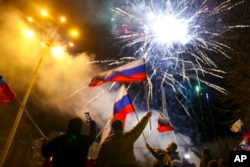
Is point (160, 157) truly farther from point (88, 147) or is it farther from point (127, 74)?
point (88, 147)

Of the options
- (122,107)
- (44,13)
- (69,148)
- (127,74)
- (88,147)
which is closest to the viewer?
(69,148)

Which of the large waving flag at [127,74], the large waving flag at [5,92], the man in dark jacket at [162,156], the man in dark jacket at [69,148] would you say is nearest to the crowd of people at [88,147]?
the man in dark jacket at [69,148]

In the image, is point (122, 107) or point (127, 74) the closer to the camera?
point (122, 107)

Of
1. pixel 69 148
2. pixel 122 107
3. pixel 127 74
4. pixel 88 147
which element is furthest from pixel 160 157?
pixel 69 148

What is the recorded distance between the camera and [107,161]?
4.68 m

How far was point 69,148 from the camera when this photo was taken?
13.7 feet

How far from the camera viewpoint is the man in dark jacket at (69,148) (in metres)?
4.12

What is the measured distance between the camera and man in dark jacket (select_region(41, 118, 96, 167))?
4125 mm

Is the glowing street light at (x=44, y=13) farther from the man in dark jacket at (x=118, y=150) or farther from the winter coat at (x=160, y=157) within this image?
the man in dark jacket at (x=118, y=150)

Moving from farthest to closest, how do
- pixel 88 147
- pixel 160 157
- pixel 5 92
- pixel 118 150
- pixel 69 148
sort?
1. pixel 5 92
2. pixel 160 157
3. pixel 118 150
4. pixel 88 147
5. pixel 69 148

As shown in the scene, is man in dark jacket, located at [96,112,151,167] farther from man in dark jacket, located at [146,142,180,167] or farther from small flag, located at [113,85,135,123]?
small flag, located at [113,85,135,123]

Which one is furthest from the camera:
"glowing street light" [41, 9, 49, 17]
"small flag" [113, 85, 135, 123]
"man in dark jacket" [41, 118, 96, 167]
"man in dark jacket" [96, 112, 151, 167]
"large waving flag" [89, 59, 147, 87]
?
"glowing street light" [41, 9, 49, 17]

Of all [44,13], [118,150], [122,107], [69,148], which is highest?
[44,13]

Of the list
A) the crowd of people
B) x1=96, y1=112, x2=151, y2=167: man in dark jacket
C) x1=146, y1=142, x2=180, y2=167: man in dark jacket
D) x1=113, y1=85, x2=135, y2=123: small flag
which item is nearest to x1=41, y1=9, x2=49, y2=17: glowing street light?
x1=113, y1=85, x2=135, y2=123: small flag
